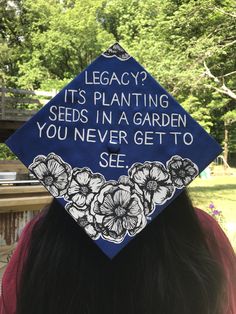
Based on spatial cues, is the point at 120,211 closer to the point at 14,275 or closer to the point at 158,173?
the point at 158,173

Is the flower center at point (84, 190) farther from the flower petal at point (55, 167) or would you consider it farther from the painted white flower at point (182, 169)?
the painted white flower at point (182, 169)

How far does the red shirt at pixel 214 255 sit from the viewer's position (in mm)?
1033

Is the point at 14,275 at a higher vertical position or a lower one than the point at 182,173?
lower

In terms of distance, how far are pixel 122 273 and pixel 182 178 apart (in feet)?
0.85

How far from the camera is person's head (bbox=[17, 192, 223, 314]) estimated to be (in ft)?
3.05

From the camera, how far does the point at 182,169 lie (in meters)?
1.01

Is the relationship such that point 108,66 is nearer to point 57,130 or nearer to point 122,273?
point 57,130

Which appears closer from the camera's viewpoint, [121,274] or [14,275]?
[121,274]

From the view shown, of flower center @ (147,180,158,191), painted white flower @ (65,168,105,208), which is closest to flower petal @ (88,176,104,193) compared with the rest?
painted white flower @ (65,168,105,208)

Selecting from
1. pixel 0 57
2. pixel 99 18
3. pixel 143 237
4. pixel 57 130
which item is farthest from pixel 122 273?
pixel 99 18

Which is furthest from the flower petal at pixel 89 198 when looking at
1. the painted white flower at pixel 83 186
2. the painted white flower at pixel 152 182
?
the painted white flower at pixel 152 182

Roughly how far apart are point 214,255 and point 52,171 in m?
0.44

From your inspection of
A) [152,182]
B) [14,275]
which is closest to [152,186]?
[152,182]

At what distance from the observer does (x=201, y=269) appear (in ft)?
3.18
